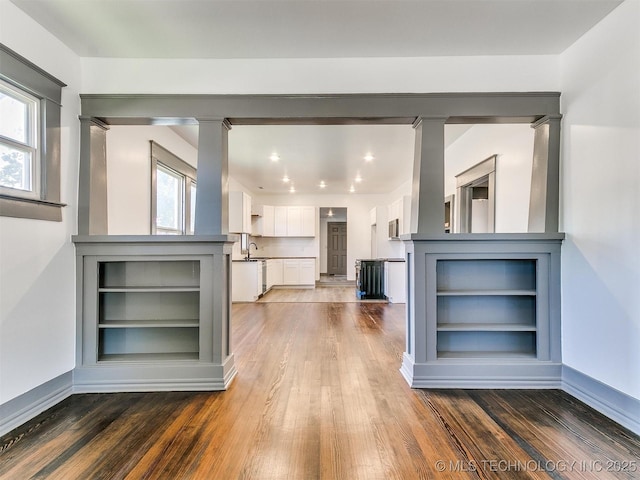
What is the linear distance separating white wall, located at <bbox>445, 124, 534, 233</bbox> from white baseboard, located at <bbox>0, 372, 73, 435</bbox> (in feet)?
13.4

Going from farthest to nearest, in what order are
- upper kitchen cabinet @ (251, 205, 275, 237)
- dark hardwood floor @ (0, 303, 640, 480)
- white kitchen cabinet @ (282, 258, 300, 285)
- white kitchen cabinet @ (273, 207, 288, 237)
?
1. white kitchen cabinet @ (273, 207, 288, 237)
2. upper kitchen cabinet @ (251, 205, 275, 237)
3. white kitchen cabinet @ (282, 258, 300, 285)
4. dark hardwood floor @ (0, 303, 640, 480)

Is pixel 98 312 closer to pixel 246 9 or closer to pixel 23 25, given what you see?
pixel 23 25

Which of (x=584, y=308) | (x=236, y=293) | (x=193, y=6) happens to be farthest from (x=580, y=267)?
(x=236, y=293)

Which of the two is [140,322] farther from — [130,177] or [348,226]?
[348,226]

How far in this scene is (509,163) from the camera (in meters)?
3.14

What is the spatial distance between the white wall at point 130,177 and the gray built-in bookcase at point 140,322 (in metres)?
0.60

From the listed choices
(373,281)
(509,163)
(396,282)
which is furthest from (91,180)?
(373,281)

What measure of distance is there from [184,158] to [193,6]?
8.75 feet

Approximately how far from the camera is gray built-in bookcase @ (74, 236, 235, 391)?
235 centimetres

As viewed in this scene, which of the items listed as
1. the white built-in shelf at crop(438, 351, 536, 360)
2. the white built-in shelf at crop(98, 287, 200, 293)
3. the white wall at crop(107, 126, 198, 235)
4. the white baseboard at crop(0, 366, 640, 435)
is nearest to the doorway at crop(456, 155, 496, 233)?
the white built-in shelf at crop(438, 351, 536, 360)

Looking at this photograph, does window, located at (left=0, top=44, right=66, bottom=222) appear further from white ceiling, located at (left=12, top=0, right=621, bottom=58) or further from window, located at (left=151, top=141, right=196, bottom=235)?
window, located at (left=151, top=141, right=196, bottom=235)

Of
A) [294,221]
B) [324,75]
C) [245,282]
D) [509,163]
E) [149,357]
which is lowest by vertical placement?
[149,357]

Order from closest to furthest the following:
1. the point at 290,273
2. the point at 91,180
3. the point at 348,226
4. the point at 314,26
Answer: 1. the point at 314,26
2. the point at 91,180
3. the point at 290,273
4. the point at 348,226

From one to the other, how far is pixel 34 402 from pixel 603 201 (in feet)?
13.2
